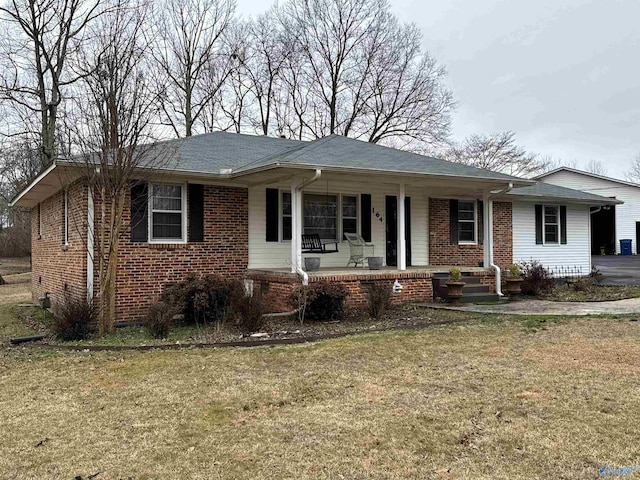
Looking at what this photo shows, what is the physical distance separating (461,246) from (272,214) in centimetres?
597

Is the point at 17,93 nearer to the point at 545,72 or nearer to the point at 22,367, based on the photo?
the point at 22,367

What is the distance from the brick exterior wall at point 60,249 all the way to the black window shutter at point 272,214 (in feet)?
12.7

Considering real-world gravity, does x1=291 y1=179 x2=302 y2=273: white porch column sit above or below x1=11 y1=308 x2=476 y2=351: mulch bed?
above

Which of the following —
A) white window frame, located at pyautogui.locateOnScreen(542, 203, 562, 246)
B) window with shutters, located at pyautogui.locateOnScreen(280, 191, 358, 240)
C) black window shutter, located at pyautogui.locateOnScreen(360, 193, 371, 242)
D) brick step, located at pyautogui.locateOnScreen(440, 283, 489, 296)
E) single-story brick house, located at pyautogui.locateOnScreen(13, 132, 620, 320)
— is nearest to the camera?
single-story brick house, located at pyautogui.locateOnScreen(13, 132, 620, 320)

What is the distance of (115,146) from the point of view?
820 centimetres

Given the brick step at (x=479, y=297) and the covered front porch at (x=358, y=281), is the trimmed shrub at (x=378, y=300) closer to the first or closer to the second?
the covered front porch at (x=358, y=281)

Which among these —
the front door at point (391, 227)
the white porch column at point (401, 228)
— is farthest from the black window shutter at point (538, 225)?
the white porch column at point (401, 228)

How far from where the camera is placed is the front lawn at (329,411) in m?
3.67

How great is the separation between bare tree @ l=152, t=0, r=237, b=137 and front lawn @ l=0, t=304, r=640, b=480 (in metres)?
23.8

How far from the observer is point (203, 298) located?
32.1 feet

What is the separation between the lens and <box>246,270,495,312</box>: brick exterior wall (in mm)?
10750

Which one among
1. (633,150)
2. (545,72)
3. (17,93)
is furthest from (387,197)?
(633,150)

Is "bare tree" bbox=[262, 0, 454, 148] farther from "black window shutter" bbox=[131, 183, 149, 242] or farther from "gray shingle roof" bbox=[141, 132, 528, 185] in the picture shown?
"black window shutter" bbox=[131, 183, 149, 242]

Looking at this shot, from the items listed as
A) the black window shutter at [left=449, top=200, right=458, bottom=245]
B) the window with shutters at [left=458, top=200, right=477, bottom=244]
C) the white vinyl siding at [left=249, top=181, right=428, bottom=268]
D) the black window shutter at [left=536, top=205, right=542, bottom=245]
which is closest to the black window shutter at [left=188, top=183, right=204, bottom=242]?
the white vinyl siding at [left=249, top=181, right=428, bottom=268]
